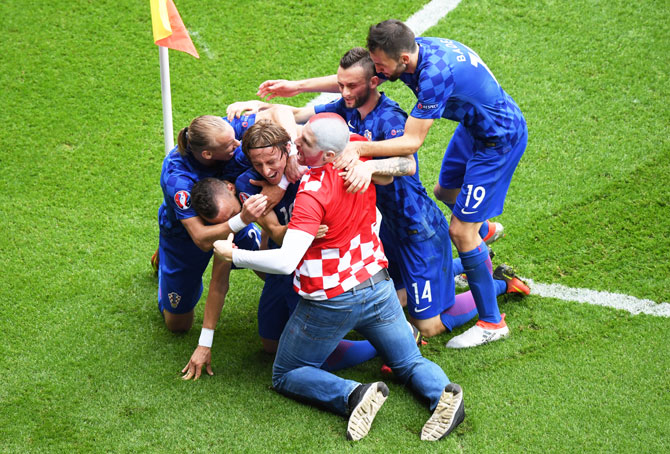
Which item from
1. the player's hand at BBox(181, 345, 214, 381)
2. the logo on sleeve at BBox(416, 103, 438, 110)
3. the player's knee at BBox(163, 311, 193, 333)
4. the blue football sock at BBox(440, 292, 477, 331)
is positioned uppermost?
the logo on sleeve at BBox(416, 103, 438, 110)

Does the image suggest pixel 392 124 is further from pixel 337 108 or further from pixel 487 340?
pixel 487 340

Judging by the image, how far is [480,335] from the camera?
15.6ft

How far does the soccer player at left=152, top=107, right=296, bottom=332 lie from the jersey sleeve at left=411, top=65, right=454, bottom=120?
0.86 meters

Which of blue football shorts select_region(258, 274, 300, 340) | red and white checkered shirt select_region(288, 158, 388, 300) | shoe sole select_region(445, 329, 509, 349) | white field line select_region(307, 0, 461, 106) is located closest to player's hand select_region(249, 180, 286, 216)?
red and white checkered shirt select_region(288, 158, 388, 300)

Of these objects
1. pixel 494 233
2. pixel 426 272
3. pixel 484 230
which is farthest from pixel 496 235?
pixel 426 272

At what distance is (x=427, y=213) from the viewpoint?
4.82 metres

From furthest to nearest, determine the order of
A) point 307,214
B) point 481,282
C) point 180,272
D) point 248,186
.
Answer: point 180,272 < point 481,282 < point 248,186 < point 307,214

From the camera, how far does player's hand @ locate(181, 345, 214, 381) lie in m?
4.47

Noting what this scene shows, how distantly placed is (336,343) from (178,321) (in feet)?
4.80

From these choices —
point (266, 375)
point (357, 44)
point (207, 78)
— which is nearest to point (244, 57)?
point (207, 78)

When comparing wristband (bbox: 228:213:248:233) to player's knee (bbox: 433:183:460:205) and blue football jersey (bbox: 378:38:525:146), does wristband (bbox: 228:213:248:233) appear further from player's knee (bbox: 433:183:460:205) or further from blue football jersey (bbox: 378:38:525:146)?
player's knee (bbox: 433:183:460:205)

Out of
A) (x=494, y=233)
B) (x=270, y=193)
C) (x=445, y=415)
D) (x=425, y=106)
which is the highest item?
(x=425, y=106)

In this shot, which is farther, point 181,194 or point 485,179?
point 485,179

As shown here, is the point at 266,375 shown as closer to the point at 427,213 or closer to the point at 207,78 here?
the point at 427,213
